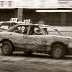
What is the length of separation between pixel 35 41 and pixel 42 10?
11.8 metres

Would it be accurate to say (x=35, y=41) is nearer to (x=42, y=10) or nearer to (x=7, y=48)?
(x=7, y=48)

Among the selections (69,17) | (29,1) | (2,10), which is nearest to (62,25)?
(69,17)

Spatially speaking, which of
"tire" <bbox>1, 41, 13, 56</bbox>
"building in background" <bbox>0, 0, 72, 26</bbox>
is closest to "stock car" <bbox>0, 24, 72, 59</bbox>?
"tire" <bbox>1, 41, 13, 56</bbox>

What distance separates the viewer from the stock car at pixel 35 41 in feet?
45.7

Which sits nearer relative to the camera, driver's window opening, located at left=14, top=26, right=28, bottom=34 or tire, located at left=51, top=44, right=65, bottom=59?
tire, located at left=51, top=44, right=65, bottom=59

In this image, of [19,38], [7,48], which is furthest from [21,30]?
[7,48]

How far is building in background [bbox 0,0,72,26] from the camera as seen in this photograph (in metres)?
25.8

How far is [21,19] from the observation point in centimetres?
2639

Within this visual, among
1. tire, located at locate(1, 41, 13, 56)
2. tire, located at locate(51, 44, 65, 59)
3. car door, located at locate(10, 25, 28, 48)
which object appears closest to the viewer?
tire, located at locate(51, 44, 65, 59)

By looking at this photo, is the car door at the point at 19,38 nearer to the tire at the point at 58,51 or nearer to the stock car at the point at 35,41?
the stock car at the point at 35,41

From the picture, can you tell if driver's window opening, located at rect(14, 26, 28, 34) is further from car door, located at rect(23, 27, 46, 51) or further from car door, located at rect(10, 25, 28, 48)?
car door, located at rect(23, 27, 46, 51)

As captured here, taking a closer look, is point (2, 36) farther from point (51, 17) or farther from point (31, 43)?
point (51, 17)

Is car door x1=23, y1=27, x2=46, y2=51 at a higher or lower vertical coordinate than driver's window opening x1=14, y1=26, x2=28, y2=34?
lower

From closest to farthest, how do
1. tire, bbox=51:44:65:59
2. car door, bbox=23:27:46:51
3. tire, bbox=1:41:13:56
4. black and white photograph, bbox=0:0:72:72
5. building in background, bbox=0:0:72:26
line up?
Result: black and white photograph, bbox=0:0:72:72 → tire, bbox=51:44:65:59 → car door, bbox=23:27:46:51 → tire, bbox=1:41:13:56 → building in background, bbox=0:0:72:26
